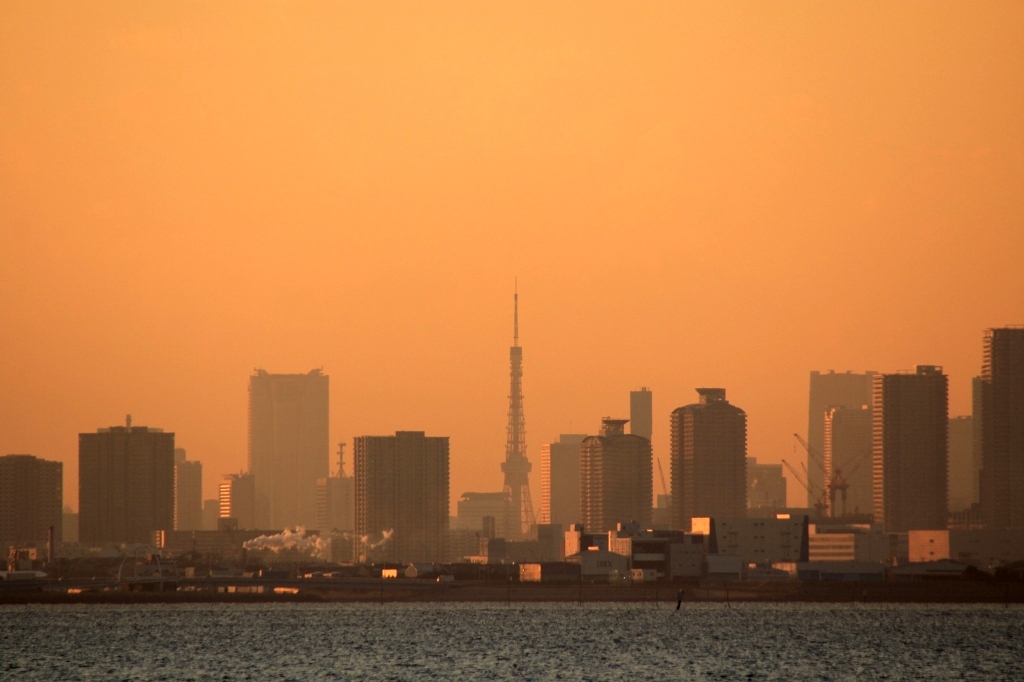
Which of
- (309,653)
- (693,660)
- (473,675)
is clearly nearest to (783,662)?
(693,660)

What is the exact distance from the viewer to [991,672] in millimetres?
157125

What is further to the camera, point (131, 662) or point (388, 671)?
point (131, 662)

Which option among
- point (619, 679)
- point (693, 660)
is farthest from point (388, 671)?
point (693, 660)

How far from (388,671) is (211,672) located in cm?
1501

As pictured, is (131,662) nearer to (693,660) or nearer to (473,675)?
(473,675)

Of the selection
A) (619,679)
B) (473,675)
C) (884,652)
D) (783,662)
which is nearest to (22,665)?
(473,675)

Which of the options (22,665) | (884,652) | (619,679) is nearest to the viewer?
(619,679)

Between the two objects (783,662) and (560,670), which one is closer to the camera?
(560,670)

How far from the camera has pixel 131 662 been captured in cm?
17000

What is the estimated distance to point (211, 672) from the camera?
516 feet

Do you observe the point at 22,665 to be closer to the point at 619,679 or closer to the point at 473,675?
the point at 473,675

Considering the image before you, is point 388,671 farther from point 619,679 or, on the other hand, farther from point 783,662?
point 783,662

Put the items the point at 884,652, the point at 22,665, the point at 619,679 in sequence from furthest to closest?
the point at 884,652 < the point at 22,665 < the point at 619,679

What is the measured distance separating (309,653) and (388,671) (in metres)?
26.4
